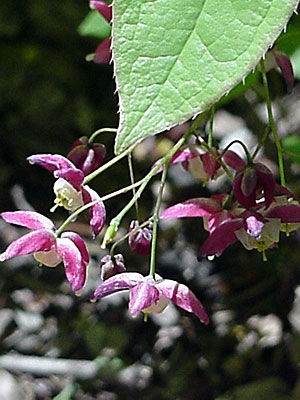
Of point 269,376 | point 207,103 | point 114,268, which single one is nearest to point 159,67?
point 207,103

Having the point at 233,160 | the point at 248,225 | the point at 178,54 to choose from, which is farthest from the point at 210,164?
the point at 178,54

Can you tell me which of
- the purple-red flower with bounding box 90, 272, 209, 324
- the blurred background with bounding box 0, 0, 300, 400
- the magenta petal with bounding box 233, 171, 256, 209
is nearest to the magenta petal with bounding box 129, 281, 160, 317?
the purple-red flower with bounding box 90, 272, 209, 324

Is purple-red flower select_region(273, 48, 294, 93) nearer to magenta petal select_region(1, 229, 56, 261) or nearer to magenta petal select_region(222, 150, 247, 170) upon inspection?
magenta petal select_region(222, 150, 247, 170)

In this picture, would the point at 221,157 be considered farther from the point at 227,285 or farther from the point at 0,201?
the point at 0,201

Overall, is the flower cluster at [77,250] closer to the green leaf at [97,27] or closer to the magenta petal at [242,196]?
the magenta petal at [242,196]

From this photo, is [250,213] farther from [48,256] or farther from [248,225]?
[48,256]

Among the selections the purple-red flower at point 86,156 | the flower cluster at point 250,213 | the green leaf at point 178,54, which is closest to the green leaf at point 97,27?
the purple-red flower at point 86,156
